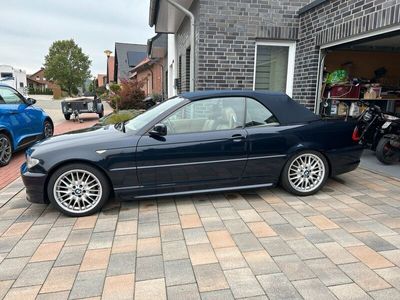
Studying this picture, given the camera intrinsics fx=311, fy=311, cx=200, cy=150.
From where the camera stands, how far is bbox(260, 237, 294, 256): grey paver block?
9.10 feet

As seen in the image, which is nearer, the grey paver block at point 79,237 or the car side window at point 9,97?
the grey paver block at point 79,237

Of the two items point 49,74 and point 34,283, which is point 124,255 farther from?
point 49,74

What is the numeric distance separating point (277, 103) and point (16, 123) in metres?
5.34

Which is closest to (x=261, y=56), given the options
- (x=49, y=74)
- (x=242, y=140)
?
(x=242, y=140)

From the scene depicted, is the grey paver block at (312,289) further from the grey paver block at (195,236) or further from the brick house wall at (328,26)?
the brick house wall at (328,26)

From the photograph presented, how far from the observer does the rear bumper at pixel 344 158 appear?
4109 millimetres

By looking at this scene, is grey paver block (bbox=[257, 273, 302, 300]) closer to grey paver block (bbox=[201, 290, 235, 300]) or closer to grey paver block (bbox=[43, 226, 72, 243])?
grey paver block (bbox=[201, 290, 235, 300])

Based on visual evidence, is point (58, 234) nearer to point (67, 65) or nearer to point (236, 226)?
point (236, 226)

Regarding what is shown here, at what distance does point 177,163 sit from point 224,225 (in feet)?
2.88

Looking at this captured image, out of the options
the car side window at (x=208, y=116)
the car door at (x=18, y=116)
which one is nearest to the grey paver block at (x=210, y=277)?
the car side window at (x=208, y=116)

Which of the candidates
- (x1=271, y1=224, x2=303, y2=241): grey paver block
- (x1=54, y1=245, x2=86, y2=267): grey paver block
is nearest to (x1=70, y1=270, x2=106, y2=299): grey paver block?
(x1=54, y1=245, x2=86, y2=267): grey paver block

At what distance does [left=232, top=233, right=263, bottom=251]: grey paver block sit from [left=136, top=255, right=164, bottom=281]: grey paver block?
Result: 750mm

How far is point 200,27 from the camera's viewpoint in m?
6.54

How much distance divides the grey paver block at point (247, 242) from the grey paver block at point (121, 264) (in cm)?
97
